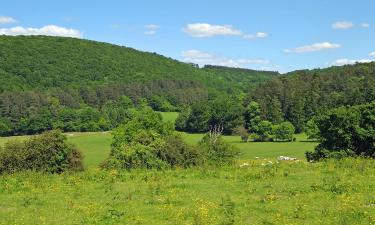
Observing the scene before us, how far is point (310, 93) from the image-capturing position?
14875 centimetres

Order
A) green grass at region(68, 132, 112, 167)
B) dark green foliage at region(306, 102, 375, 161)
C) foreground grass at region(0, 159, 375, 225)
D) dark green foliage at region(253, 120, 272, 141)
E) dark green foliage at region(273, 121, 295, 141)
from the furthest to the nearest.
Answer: dark green foliage at region(253, 120, 272, 141)
dark green foliage at region(273, 121, 295, 141)
green grass at region(68, 132, 112, 167)
dark green foliage at region(306, 102, 375, 161)
foreground grass at region(0, 159, 375, 225)

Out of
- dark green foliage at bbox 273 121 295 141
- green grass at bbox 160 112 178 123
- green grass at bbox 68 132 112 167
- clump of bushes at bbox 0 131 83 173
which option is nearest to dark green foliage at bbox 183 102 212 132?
green grass at bbox 160 112 178 123

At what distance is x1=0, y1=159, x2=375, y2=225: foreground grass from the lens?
1355cm

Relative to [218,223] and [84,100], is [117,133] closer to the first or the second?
[218,223]

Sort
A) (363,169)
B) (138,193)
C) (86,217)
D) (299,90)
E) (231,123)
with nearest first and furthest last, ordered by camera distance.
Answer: (86,217) → (138,193) → (363,169) → (231,123) → (299,90)

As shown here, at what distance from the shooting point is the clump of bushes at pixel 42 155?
98.6ft

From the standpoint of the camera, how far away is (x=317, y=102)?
144375mm

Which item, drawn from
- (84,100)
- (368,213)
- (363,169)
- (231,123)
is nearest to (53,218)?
(368,213)

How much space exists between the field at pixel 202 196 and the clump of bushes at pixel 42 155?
9058 mm

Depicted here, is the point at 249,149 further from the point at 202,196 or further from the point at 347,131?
the point at 202,196

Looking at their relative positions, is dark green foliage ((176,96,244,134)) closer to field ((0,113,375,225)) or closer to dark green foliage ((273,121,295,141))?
dark green foliage ((273,121,295,141))

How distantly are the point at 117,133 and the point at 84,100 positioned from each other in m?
131

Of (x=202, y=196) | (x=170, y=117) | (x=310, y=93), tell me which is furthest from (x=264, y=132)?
(x=202, y=196)

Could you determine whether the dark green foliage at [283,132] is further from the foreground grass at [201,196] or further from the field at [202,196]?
Answer: the foreground grass at [201,196]
